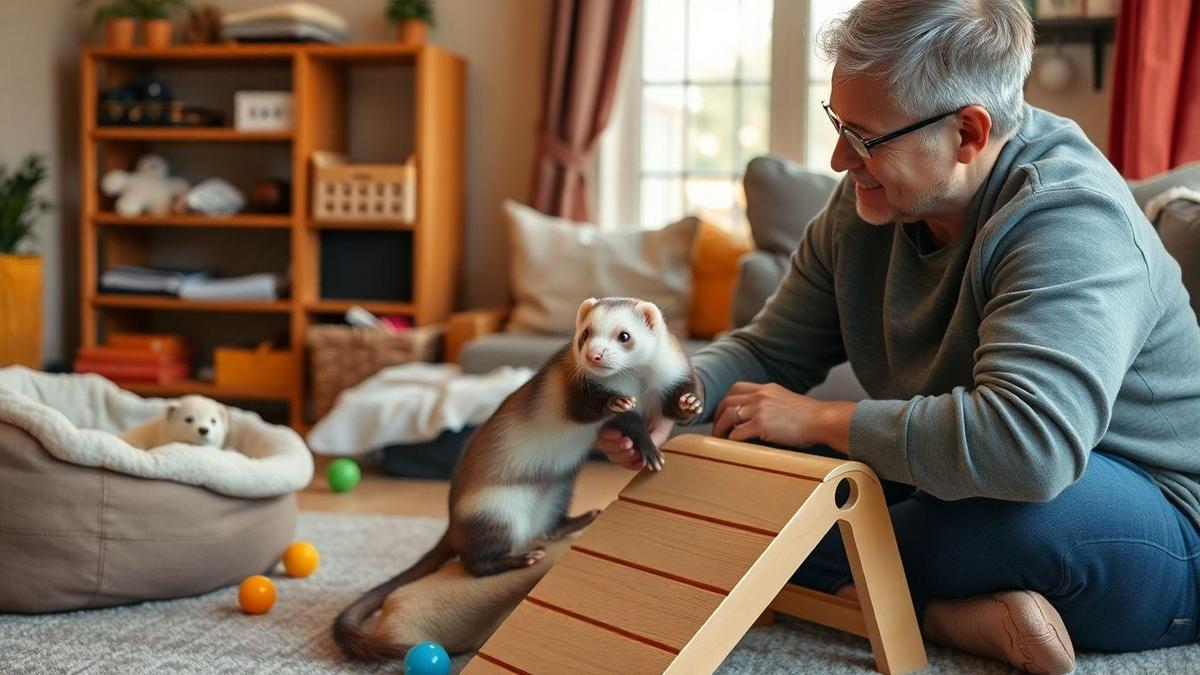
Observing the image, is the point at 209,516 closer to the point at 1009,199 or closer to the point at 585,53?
the point at 1009,199

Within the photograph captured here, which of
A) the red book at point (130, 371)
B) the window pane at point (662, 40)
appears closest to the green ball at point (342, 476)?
the red book at point (130, 371)

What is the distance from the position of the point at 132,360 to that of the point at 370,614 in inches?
120

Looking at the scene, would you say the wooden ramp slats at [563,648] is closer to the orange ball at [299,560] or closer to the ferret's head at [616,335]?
the ferret's head at [616,335]

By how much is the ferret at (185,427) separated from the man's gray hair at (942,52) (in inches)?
57.8

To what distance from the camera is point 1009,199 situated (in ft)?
5.49

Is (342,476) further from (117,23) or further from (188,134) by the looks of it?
(117,23)

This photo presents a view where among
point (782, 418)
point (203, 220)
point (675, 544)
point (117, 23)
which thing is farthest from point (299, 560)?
point (117, 23)

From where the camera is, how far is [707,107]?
15.6ft

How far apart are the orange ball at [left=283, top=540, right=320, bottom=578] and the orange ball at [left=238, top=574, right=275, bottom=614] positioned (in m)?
0.24

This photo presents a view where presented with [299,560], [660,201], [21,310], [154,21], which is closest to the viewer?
[299,560]

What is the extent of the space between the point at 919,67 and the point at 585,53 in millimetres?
2965

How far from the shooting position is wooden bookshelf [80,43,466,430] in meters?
4.48

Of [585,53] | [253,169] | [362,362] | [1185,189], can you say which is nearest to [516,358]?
[362,362]

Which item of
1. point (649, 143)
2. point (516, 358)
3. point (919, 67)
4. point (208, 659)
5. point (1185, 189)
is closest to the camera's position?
point (919, 67)
